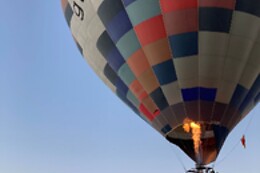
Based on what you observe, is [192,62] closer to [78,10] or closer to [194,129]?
[194,129]

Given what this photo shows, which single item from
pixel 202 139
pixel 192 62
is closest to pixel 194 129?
pixel 202 139

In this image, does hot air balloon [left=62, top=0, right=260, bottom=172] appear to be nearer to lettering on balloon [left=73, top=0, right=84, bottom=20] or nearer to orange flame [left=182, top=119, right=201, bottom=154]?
orange flame [left=182, top=119, right=201, bottom=154]

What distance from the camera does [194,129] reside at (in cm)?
1009

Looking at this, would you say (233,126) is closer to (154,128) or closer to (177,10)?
(154,128)

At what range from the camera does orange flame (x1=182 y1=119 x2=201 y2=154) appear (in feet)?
33.0

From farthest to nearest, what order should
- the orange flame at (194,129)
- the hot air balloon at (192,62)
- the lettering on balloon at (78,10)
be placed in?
the lettering on balloon at (78,10)
the orange flame at (194,129)
the hot air balloon at (192,62)

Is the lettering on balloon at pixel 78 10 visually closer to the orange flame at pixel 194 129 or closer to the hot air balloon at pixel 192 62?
the hot air balloon at pixel 192 62

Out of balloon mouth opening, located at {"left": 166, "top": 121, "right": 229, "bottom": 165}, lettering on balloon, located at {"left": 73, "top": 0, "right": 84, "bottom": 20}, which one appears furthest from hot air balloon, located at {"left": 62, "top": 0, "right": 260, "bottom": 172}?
lettering on balloon, located at {"left": 73, "top": 0, "right": 84, "bottom": 20}

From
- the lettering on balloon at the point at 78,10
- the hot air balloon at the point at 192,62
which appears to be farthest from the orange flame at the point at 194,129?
the lettering on balloon at the point at 78,10

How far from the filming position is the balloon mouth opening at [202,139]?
1009 cm

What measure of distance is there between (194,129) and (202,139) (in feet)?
1.15

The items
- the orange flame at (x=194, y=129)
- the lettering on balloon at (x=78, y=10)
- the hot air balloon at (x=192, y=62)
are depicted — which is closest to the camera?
the hot air balloon at (x=192, y=62)

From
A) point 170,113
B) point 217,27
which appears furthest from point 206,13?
point 170,113

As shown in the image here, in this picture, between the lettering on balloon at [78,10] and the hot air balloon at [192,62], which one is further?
the lettering on balloon at [78,10]
